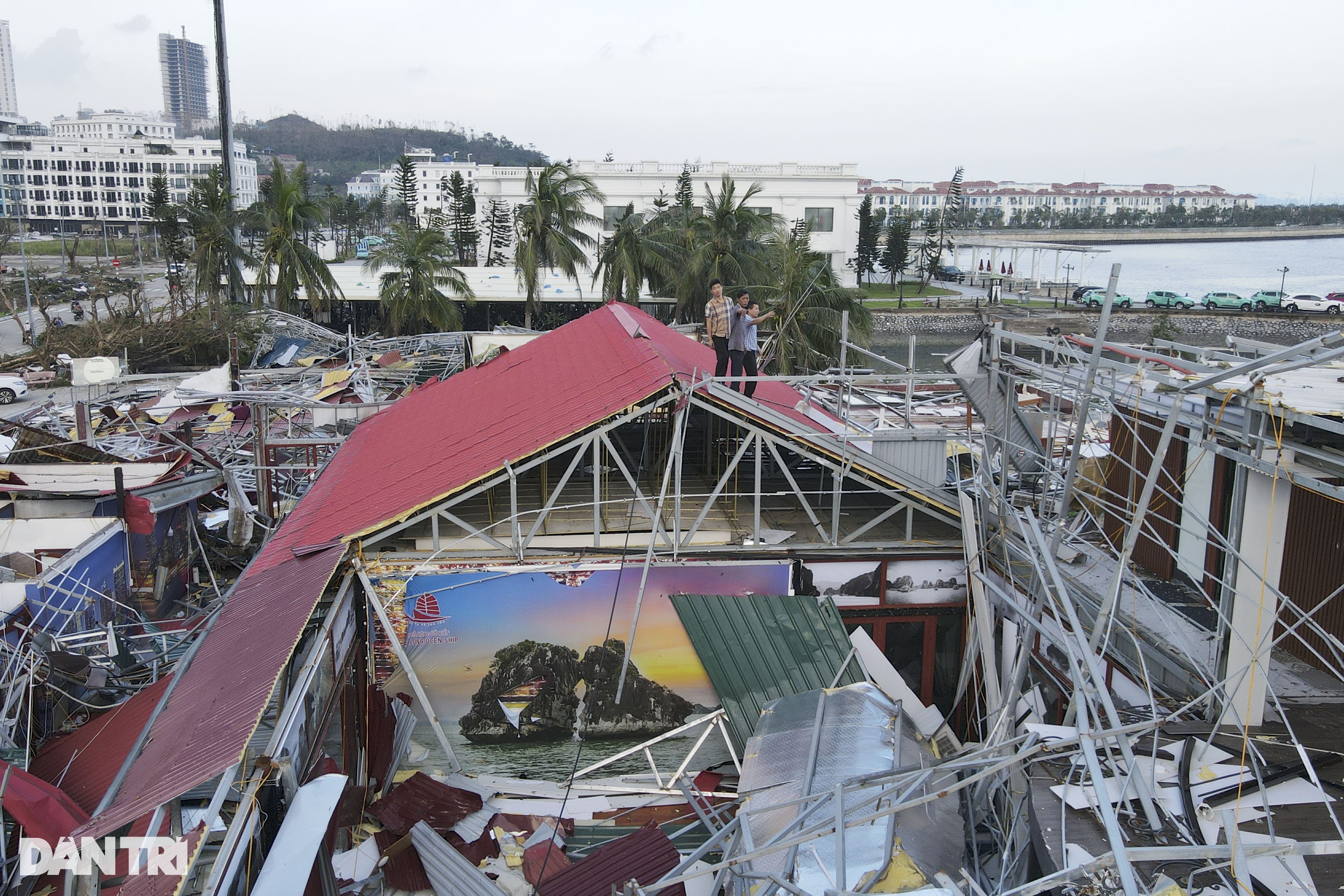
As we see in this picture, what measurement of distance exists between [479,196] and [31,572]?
181 ft

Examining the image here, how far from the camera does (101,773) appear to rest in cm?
969

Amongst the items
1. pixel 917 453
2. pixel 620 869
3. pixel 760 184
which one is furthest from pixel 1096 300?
pixel 620 869

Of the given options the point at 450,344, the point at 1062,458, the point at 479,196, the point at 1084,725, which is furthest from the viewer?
the point at 479,196

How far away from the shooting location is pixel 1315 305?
200 ft

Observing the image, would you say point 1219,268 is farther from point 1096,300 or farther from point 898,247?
point 1096,300

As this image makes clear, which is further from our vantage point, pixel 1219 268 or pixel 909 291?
pixel 1219 268

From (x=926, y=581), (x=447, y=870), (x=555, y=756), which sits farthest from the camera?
(x=926, y=581)

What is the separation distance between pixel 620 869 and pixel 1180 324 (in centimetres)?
6820

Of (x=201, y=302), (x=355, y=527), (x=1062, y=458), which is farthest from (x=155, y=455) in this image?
(x=201, y=302)

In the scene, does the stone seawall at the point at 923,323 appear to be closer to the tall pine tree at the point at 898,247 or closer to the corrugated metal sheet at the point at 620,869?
the tall pine tree at the point at 898,247

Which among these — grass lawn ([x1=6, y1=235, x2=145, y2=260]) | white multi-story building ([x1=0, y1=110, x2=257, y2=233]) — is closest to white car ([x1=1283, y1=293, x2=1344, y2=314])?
grass lawn ([x1=6, y1=235, x2=145, y2=260])

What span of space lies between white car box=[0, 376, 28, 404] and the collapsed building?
78.8 feet

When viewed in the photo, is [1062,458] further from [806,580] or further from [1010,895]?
[1010,895]

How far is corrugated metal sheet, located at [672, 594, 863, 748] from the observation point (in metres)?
11.5
